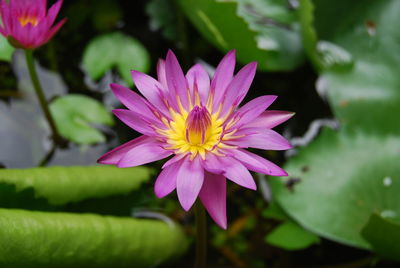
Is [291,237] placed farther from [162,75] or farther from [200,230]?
[162,75]

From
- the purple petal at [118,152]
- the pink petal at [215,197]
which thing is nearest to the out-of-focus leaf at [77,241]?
the purple petal at [118,152]

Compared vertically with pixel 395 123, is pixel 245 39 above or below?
above

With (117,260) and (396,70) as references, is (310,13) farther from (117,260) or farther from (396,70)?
(117,260)

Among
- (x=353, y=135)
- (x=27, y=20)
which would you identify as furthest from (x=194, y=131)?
(x=353, y=135)

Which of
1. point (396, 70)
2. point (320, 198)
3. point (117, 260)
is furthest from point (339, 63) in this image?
point (117, 260)

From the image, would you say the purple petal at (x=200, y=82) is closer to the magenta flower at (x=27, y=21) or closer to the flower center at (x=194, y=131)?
the flower center at (x=194, y=131)

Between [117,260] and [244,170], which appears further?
[117,260]
